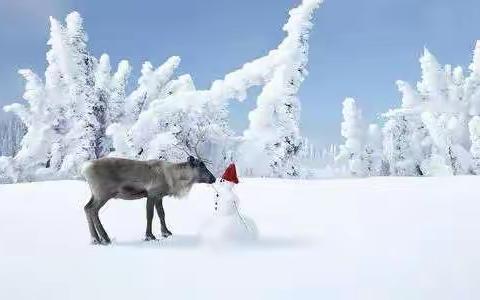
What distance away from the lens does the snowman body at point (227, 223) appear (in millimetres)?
6547

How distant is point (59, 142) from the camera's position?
33.0 meters

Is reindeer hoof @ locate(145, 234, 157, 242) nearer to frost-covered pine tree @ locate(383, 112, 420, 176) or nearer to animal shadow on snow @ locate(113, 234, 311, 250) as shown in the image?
animal shadow on snow @ locate(113, 234, 311, 250)

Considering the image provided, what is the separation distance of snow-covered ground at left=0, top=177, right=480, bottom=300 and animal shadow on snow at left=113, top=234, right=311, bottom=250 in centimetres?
1

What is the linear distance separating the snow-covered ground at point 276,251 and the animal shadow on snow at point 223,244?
0.01m

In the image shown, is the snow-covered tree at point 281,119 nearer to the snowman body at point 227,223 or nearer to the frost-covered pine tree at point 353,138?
the frost-covered pine tree at point 353,138

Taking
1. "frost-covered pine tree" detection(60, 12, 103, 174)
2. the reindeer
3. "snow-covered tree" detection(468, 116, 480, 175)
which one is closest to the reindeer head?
the reindeer

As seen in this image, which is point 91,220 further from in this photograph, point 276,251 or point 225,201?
point 276,251

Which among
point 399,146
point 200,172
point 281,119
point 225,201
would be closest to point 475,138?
point 399,146

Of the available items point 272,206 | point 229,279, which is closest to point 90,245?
point 229,279

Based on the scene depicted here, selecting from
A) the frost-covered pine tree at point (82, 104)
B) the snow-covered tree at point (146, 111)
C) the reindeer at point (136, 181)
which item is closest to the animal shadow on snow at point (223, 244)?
the reindeer at point (136, 181)

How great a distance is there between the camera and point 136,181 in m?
7.24

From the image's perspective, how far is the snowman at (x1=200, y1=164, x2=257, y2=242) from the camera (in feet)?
21.5

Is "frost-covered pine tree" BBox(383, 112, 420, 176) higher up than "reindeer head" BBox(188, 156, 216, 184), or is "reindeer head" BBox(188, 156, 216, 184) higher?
"frost-covered pine tree" BBox(383, 112, 420, 176)

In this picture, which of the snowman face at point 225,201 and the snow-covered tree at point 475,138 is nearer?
the snowman face at point 225,201
